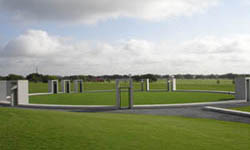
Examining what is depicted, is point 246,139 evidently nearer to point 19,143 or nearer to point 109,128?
point 109,128

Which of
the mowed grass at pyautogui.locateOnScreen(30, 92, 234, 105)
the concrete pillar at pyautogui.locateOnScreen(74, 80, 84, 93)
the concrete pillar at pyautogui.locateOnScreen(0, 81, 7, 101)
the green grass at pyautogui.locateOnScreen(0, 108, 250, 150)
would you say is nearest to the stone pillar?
the mowed grass at pyautogui.locateOnScreen(30, 92, 234, 105)

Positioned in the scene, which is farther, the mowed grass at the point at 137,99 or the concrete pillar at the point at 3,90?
the concrete pillar at the point at 3,90

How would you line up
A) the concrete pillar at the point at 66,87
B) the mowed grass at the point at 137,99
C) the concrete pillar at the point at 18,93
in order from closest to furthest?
the concrete pillar at the point at 18,93
the mowed grass at the point at 137,99
the concrete pillar at the point at 66,87

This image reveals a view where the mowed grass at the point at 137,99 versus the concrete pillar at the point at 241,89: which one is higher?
the concrete pillar at the point at 241,89

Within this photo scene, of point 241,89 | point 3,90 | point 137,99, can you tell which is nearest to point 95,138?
point 137,99

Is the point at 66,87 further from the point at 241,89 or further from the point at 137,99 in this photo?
the point at 241,89

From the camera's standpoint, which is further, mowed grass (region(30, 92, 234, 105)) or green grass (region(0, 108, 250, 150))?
mowed grass (region(30, 92, 234, 105))

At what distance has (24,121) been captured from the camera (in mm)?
7312

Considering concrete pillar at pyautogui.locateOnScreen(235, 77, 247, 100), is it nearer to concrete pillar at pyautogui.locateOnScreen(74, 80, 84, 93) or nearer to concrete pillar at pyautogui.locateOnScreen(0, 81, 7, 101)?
concrete pillar at pyautogui.locateOnScreen(0, 81, 7, 101)

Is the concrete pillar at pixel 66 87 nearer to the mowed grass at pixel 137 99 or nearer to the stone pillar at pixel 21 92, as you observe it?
the mowed grass at pixel 137 99

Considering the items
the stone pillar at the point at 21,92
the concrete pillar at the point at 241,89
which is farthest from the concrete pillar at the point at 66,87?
the concrete pillar at the point at 241,89

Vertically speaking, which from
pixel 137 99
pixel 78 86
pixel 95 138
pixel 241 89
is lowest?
pixel 137 99

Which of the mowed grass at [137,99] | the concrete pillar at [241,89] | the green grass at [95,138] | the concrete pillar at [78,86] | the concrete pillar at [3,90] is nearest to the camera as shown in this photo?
the green grass at [95,138]

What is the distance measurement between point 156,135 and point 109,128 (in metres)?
1.54
